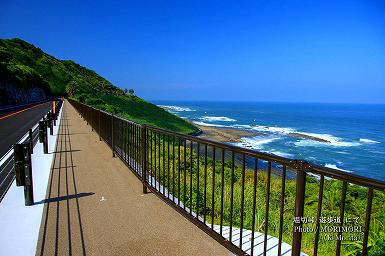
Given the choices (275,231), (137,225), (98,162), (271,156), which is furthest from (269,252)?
(98,162)

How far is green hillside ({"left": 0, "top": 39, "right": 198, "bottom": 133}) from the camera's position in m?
56.7

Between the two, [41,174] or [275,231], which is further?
[41,174]

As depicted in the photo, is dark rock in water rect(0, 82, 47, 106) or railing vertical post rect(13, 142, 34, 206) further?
dark rock in water rect(0, 82, 47, 106)

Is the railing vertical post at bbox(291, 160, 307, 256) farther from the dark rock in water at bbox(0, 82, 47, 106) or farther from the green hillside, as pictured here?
the dark rock in water at bbox(0, 82, 47, 106)

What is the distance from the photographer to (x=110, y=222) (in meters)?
4.43

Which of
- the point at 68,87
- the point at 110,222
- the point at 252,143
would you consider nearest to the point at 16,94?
the point at 252,143

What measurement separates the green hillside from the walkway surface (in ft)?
111

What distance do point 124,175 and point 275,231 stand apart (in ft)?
11.7

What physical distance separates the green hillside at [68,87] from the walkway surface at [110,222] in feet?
111

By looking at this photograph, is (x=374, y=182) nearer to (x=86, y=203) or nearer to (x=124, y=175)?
(x=86, y=203)

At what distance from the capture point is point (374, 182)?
2.00 m

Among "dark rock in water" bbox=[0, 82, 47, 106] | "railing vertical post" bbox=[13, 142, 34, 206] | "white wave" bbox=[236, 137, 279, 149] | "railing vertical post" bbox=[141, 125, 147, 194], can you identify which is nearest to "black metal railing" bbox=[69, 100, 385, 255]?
"railing vertical post" bbox=[141, 125, 147, 194]

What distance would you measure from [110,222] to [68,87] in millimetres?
104537

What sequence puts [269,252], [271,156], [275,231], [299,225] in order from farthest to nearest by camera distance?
[275,231]
[269,252]
[271,156]
[299,225]
